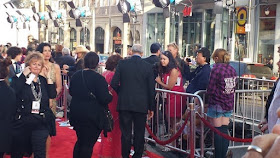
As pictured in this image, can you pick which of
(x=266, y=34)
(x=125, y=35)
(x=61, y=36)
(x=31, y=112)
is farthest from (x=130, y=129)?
(x=61, y=36)

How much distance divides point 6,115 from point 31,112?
0.94 ft

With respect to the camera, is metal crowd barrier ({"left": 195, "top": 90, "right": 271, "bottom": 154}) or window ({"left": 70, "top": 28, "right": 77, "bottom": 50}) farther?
window ({"left": 70, "top": 28, "right": 77, "bottom": 50})

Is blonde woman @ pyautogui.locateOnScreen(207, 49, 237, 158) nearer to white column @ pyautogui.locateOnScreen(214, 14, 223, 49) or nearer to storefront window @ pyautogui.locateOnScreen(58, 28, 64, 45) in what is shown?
white column @ pyautogui.locateOnScreen(214, 14, 223, 49)

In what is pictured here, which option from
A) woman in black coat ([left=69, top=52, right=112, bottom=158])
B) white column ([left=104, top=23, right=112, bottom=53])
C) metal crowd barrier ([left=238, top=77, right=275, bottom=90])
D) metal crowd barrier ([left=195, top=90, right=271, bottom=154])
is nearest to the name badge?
woman in black coat ([left=69, top=52, right=112, bottom=158])

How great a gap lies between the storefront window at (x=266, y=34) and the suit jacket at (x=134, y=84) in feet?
60.6

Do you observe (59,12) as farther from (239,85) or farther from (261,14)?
(239,85)

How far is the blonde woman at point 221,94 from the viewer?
20.1 feet

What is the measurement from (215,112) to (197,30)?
2506cm

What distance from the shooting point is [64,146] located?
775cm

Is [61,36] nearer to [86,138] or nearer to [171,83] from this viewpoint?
[171,83]

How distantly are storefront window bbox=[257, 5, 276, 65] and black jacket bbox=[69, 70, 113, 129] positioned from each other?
19.4m

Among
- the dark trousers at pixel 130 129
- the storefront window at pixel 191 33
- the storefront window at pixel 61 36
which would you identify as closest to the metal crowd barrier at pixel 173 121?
the dark trousers at pixel 130 129

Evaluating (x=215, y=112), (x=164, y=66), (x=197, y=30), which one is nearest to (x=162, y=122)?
(x=164, y=66)

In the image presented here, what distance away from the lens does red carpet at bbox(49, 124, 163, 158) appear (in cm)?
718
